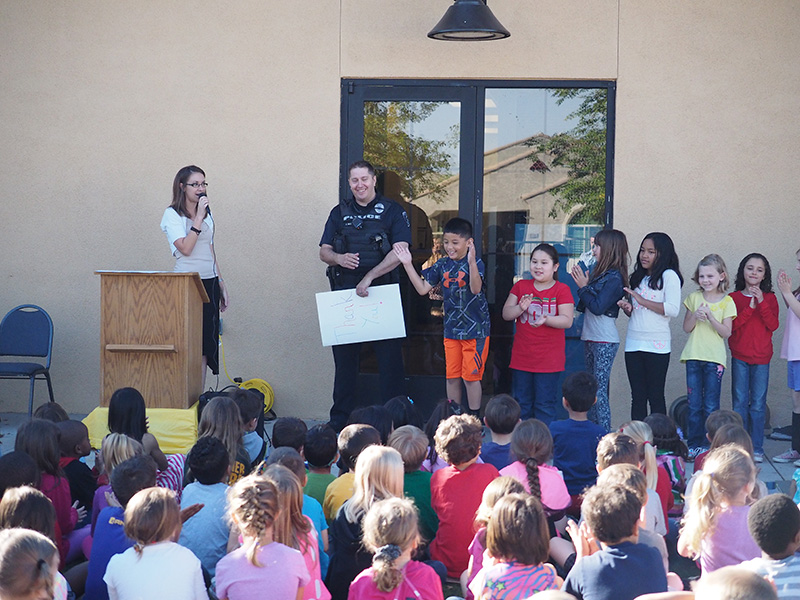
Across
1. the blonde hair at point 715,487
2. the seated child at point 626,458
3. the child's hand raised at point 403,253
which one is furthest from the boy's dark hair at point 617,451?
the child's hand raised at point 403,253

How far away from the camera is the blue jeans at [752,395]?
230 inches

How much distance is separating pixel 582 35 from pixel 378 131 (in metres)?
1.68

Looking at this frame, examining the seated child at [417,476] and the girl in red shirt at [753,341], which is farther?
the girl in red shirt at [753,341]

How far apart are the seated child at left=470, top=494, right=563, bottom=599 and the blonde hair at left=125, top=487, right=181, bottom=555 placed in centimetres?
104

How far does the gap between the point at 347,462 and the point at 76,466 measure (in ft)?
4.10

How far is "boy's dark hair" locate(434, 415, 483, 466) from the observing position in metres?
3.71

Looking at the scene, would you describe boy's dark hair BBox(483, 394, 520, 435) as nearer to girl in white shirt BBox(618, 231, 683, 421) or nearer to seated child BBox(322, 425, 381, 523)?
seated child BBox(322, 425, 381, 523)

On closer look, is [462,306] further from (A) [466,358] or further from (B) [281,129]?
(B) [281,129]

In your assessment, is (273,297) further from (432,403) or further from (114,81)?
(114,81)

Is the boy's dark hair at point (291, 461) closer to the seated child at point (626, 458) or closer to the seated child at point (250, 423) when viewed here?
the seated child at point (250, 423)

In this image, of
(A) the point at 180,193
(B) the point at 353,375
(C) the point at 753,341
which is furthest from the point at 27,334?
(C) the point at 753,341

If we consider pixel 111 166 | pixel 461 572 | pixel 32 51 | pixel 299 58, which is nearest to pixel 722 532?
pixel 461 572

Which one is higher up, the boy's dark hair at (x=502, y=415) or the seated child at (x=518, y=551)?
the boy's dark hair at (x=502, y=415)

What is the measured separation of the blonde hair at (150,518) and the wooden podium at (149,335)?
7.99ft
